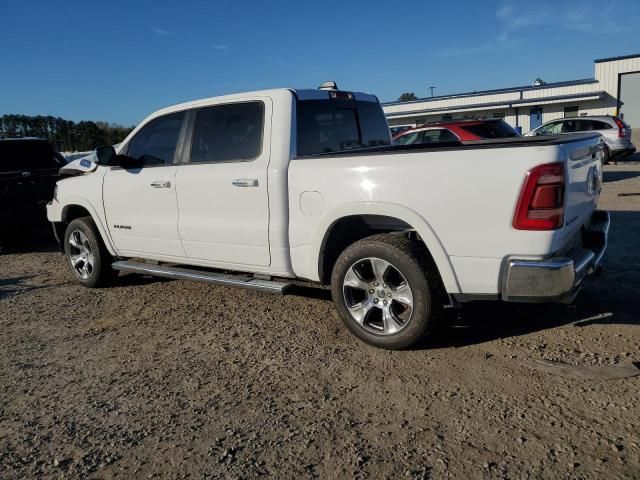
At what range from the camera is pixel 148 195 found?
213 inches

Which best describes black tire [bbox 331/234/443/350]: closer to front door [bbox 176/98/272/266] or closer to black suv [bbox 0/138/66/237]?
front door [bbox 176/98/272/266]

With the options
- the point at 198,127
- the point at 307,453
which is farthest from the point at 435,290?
the point at 198,127

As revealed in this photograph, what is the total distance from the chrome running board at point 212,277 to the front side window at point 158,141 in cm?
106

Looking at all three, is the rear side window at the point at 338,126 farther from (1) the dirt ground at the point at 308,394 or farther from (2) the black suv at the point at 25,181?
(2) the black suv at the point at 25,181

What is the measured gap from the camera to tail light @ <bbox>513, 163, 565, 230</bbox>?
3.24m

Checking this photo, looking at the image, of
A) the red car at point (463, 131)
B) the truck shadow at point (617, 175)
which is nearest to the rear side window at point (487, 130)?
the red car at point (463, 131)

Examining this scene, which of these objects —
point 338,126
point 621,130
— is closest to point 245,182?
point 338,126

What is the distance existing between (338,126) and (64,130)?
39.3m

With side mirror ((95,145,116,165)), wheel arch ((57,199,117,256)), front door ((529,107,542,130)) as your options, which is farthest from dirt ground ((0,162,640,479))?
front door ((529,107,542,130))

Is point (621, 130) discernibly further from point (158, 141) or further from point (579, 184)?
point (158, 141)

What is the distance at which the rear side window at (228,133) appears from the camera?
4645mm

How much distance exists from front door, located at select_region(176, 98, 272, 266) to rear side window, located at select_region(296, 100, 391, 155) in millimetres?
335

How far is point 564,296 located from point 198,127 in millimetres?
3461

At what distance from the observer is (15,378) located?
395 centimetres
